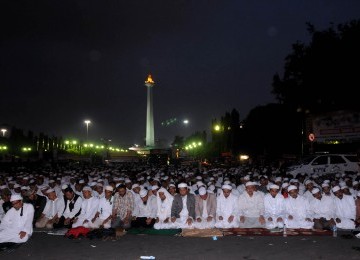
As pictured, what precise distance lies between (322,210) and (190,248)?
3.92 m

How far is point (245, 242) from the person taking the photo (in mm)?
8352

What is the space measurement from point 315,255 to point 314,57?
62.2ft

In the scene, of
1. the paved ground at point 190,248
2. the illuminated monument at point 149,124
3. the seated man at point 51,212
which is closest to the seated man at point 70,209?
the seated man at point 51,212

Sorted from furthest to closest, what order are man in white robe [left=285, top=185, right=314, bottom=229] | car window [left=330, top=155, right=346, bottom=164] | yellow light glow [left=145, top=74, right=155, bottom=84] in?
1. yellow light glow [left=145, top=74, right=155, bottom=84]
2. car window [left=330, top=155, right=346, bottom=164]
3. man in white robe [left=285, top=185, right=314, bottom=229]

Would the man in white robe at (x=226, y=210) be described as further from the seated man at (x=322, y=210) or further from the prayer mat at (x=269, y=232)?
the seated man at (x=322, y=210)

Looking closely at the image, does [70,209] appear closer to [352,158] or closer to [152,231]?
[152,231]

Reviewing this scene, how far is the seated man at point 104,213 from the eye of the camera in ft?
32.4

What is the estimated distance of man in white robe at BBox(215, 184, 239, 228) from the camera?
32.6ft

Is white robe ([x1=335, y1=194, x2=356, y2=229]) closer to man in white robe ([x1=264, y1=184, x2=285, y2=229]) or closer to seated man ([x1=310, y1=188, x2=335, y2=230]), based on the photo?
seated man ([x1=310, y1=188, x2=335, y2=230])

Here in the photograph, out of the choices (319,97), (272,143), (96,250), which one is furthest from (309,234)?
(272,143)

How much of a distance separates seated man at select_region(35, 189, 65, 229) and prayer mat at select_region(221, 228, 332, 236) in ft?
14.4

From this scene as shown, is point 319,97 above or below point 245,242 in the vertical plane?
above

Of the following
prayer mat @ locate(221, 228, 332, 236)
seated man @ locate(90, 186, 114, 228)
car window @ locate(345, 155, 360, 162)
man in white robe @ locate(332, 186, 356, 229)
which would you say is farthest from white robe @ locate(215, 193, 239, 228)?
car window @ locate(345, 155, 360, 162)

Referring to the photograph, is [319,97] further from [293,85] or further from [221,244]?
[221,244]
